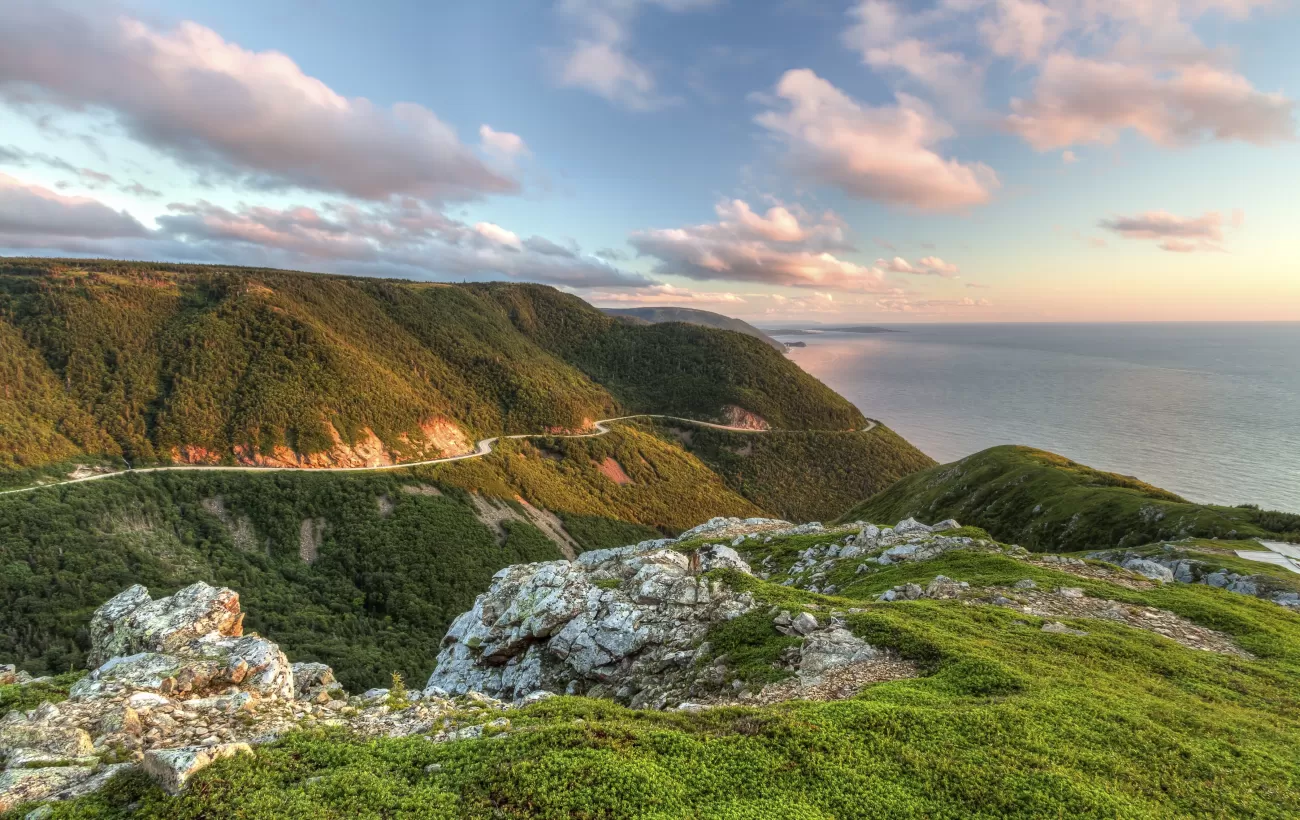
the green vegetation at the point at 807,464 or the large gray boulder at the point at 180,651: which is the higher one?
the large gray boulder at the point at 180,651

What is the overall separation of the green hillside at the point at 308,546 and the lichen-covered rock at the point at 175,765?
44897 mm

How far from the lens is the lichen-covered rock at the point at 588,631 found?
19344 millimetres

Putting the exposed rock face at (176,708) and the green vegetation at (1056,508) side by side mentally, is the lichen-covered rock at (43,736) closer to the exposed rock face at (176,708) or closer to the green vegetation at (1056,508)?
the exposed rock face at (176,708)

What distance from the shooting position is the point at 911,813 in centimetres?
880

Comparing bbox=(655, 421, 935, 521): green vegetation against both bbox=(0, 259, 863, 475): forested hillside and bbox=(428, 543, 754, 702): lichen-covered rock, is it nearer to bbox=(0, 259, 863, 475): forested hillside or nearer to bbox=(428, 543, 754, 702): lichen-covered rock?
bbox=(0, 259, 863, 475): forested hillside

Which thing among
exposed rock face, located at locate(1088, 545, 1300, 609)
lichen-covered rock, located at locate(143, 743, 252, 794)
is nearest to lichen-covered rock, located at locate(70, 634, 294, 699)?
lichen-covered rock, located at locate(143, 743, 252, 794)

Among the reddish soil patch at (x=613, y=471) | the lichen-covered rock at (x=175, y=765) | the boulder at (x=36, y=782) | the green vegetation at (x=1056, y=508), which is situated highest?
the lichen-covered rock at (x=175, y=765)

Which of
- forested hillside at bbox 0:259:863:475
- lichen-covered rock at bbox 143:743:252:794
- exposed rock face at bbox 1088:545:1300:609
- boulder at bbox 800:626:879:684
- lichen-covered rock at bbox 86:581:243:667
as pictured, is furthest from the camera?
forested hillside at bbox 0:259:863:475

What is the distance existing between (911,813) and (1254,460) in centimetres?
15757

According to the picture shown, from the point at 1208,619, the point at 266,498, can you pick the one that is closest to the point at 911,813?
the point at 1208,619

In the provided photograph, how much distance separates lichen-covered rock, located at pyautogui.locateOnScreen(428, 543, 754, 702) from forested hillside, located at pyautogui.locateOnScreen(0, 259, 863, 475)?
3485 inches

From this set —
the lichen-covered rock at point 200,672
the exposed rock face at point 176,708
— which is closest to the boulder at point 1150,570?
the exposed rock face at point 176,708

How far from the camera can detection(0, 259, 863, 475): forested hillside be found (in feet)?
279

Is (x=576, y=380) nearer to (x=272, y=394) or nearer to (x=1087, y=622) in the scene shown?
(x=272, y=394)
